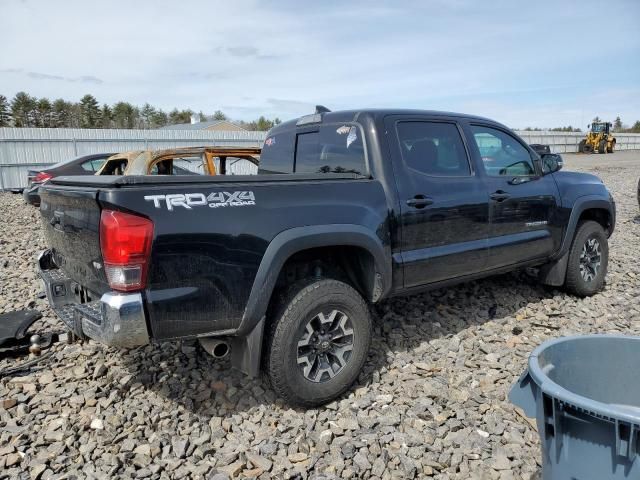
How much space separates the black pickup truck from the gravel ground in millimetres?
338

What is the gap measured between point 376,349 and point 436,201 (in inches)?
50.9

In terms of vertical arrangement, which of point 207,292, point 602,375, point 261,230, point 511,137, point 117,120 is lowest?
point 602,375

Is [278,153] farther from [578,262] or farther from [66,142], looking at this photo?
[66,142]

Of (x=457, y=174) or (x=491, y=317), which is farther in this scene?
(x=491, y=317)

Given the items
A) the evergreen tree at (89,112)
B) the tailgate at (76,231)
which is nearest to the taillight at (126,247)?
the tailgate at (76,231)

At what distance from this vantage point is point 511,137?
16.0 feet

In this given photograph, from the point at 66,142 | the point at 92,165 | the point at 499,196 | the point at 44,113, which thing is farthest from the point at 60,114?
the point at 499,196

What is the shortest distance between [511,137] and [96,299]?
389 cm

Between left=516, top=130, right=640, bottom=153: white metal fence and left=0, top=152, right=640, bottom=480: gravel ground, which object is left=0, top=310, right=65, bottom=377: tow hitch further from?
left=516, top=130, right=640, bottom=153: white metal fence

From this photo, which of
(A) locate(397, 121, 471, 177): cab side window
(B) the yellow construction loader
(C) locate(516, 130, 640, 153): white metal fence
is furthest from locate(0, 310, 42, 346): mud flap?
(B) the yellow construction loader

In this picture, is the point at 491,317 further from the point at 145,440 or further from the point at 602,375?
the point at 145,440

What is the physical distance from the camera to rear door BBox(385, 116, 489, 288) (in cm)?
377

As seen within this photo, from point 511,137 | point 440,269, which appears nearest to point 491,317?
point 440,269

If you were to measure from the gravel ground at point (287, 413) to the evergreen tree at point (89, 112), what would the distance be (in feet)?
230
